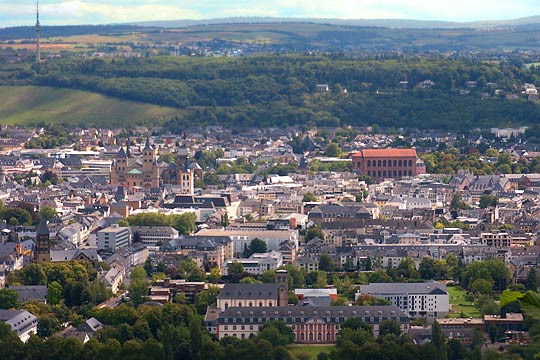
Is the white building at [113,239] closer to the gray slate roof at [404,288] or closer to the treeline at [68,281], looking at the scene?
the treeline at [68,281]

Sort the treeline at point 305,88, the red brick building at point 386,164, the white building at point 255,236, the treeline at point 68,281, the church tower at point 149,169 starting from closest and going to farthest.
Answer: the treeline at point 68,281 < the white building at point 255,236 < the church tower at point 149,169 < the red brick building at point 386,164 < the treeline at point 305,88

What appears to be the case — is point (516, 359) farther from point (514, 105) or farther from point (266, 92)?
point (266, 92)

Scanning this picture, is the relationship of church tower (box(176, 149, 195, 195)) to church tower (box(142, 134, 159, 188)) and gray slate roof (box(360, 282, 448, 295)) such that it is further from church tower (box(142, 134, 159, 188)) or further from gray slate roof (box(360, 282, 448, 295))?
gray slate roof (box(360, 282, 448, 295))

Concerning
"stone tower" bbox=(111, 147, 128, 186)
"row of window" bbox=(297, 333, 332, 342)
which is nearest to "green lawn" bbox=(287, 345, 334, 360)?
"row of window" bbox=(297, 333, 332, 342)

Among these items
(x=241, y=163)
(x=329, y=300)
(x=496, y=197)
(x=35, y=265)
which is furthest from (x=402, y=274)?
(x=241, y=163)

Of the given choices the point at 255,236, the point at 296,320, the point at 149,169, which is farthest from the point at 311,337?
the point at 149,169

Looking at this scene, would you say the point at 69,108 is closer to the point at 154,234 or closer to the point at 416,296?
the point at 154,234

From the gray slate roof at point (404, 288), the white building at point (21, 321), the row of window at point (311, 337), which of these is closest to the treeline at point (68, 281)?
the white building at point (21, 321)
